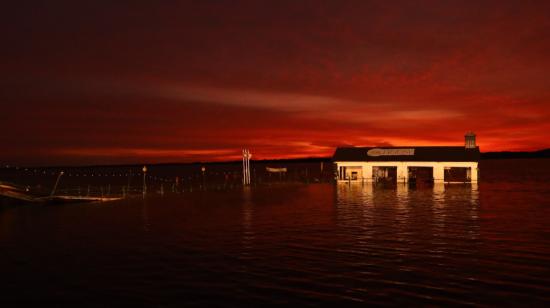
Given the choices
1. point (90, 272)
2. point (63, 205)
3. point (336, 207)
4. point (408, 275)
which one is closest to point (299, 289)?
point (408, 275)

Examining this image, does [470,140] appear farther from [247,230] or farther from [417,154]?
[247,230]

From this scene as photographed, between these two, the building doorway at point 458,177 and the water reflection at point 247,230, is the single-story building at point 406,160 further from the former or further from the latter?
the water reflection at point 247,230

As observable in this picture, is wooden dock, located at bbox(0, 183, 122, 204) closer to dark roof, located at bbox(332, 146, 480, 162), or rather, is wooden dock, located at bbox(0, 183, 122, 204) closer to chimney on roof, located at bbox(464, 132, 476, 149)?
dark roof, located at bbox(332, 146, 480, 162)

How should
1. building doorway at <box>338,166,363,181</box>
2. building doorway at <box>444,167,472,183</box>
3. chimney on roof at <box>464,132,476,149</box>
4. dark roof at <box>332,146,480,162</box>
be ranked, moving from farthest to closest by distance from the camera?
building doorway at <box>338,166,363,181</box> < building doorway at <box>444,167,472,183</box> < chimney on roof at <box>464,132,476,149</box> < dark roof at <box>332,146,480,162</box>

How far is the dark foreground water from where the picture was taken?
18844 mm

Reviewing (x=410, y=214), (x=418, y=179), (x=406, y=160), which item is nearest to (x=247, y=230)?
(x=410, y=214)

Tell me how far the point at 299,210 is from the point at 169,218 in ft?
43.5

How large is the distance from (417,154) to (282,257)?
59929 mm

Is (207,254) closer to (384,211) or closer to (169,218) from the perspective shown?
(169,218)

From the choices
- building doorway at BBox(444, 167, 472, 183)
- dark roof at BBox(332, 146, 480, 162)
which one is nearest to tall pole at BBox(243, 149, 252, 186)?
dark roof at BBox(332, 146, 480, 162)

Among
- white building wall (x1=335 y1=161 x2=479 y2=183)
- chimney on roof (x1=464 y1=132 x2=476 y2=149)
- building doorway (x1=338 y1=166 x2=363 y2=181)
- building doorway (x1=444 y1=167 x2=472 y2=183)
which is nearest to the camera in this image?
white building wall (x1=335 y1=161 x2=479 y2=183)

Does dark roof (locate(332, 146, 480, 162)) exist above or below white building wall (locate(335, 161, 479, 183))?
above

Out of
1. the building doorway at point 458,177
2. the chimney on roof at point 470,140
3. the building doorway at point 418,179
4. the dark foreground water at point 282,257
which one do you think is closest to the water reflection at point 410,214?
the dark foreground water at point 282,257

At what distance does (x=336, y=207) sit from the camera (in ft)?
164
